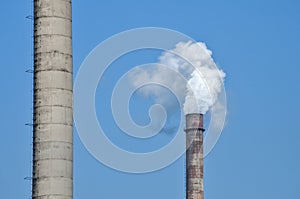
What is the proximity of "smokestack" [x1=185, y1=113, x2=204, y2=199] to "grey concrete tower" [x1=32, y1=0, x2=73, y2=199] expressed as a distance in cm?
2225

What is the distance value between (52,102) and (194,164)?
23329mm

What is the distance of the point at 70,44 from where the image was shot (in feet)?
113

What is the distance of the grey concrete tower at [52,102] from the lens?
1298 inches

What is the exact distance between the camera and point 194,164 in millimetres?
55281

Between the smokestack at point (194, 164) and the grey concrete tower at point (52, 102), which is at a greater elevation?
the smokestack at point (194, 164)

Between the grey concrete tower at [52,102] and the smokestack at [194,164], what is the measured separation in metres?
22.2

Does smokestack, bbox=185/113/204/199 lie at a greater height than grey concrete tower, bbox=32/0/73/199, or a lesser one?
greater

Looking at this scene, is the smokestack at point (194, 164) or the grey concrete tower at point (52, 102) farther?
the smokestack at point (194, 164)

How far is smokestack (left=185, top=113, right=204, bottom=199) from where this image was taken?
55.2 metres

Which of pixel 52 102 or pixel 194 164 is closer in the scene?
pixel 52 102

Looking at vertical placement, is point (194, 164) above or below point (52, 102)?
above

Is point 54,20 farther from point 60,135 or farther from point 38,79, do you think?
point 60,135

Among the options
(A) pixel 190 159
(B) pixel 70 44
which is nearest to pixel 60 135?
(B) pixel 70 44

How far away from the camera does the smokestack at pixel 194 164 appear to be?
55219mm
